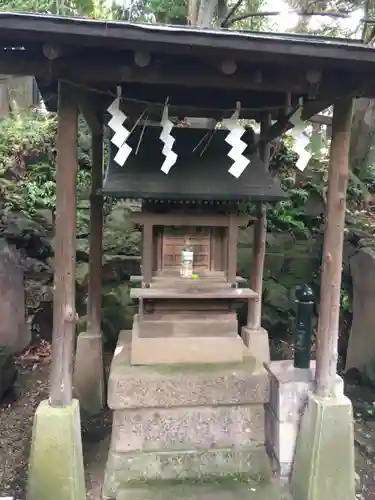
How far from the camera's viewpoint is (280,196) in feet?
12.2

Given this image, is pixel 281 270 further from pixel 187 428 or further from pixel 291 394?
pixel 187 428

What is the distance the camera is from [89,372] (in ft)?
16.2

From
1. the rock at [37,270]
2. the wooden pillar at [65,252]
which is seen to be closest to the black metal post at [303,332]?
the wooden pillar at [65,252]

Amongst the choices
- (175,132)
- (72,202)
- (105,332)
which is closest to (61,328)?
(72,202)

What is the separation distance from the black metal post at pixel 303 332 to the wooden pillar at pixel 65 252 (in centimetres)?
187

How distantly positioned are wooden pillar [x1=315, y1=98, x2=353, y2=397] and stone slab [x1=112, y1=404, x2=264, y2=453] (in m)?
0.72

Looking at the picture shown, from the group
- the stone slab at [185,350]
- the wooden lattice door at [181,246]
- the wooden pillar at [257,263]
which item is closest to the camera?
the stone slab at [185,350]

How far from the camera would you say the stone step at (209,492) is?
10.8 ft

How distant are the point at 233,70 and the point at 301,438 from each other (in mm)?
2702

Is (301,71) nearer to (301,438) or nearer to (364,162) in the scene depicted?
(301,438)

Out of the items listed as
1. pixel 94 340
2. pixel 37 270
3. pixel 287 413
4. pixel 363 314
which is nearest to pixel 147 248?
pixel 94 340

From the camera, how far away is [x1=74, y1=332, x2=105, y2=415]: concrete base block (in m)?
4.87

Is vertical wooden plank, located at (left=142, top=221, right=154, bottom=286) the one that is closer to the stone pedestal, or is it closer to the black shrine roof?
the black shrine roof

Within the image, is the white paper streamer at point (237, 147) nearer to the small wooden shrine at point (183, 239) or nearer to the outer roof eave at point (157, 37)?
the small wooden shrine at point (183, 239)
